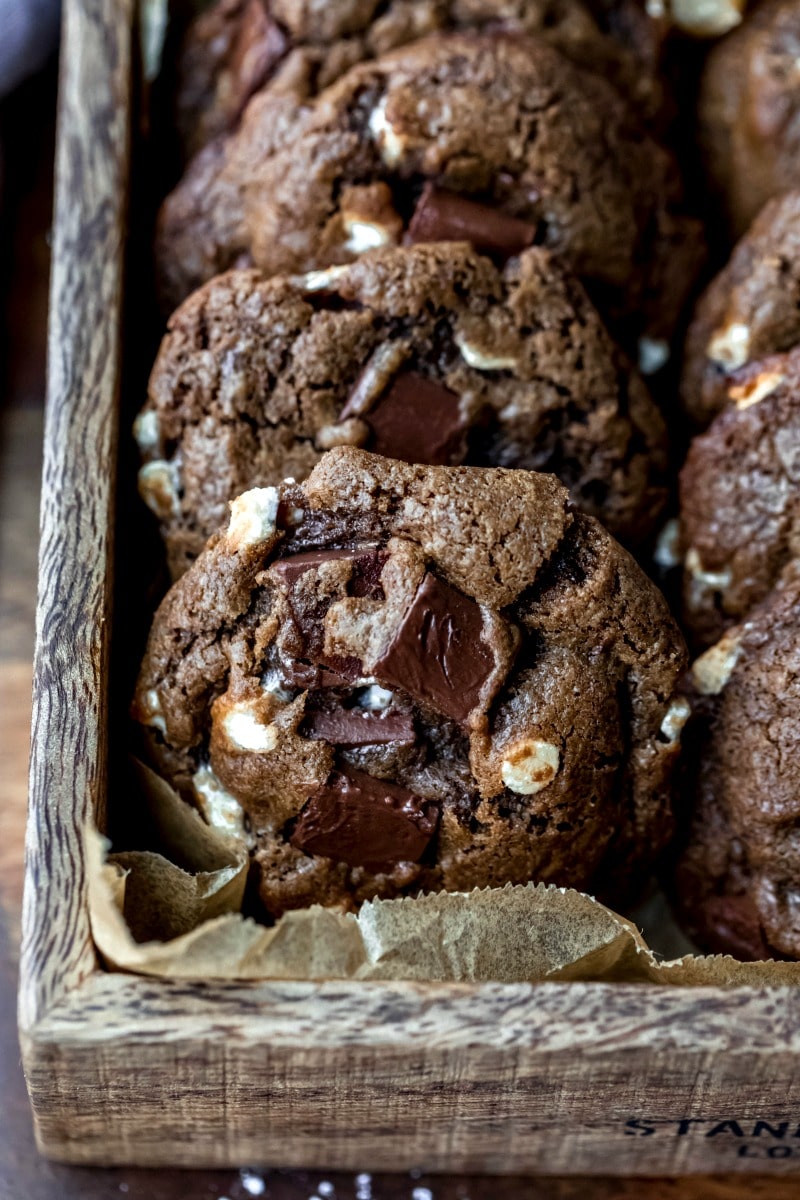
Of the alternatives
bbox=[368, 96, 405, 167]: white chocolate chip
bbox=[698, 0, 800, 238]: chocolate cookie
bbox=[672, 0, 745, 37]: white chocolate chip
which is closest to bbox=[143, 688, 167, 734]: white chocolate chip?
bbox=[368, 96, 405, 167]: white chocolate chip

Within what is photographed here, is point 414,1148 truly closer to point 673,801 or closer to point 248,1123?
point 248,1123

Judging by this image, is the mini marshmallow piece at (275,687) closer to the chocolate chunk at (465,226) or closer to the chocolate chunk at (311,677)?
the chocolate chunk at (311,677)

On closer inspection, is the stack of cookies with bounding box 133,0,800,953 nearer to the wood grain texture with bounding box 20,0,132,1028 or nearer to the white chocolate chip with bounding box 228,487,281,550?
the white chocolate chip with bounding box 228,487,281,550

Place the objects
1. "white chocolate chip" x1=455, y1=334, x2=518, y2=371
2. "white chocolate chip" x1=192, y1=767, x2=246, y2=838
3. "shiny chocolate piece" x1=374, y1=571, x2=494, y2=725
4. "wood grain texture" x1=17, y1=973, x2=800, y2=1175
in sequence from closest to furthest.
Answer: "wood grain texture" x1=17, y1=973, x2=800, y2=1175
"shiny chocolate piece" x1=374, y1=571, x2=494, y2=725
"white chocolate chip" x1=192, y1=767, x2=246, y2=838
"white chocolate chip" x1=455, y1=334, x2=518, y2=371

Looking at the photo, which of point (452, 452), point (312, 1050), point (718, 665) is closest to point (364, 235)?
point (452, 452)

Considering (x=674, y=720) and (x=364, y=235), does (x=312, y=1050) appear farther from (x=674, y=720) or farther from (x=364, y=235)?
(x=364, y=235)

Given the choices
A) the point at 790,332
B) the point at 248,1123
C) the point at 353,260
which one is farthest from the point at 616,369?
the point at 248,1123
